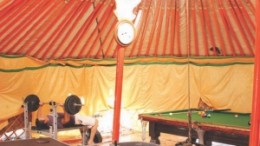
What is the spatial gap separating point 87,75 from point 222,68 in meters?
3.13

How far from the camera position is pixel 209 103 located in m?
8.70

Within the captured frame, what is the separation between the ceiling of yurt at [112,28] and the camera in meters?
6.12

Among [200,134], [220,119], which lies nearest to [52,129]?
[200,134]

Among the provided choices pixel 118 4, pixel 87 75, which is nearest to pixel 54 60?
pixel 87 75

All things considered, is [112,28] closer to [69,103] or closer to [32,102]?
[69,103]

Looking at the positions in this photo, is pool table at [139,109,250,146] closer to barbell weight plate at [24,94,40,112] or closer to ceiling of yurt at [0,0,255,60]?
ceiling of yurt at [0,0,255,60]

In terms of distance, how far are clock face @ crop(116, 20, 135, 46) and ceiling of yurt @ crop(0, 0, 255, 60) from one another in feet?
1.66

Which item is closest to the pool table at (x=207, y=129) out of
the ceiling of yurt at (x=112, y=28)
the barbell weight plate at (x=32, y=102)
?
the ceiling of yurt at (x=112, y=28)

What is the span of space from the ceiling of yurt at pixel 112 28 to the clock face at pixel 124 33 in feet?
1.66

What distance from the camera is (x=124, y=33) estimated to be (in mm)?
4918

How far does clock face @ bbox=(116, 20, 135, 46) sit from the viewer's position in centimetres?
485

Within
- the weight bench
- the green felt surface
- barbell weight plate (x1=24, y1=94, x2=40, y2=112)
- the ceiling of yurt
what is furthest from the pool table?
barbell weight plate (x1=24, y1=94, x2=40, y2=112)

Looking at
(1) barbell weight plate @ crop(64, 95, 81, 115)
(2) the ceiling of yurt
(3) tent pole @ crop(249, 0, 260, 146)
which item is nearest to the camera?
(3) tent pole @ crop(249, 0, 260, 146)

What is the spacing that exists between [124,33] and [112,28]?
2.47 meters
